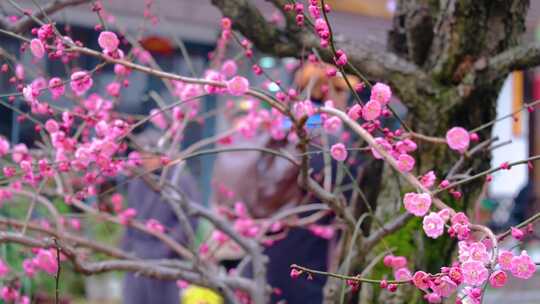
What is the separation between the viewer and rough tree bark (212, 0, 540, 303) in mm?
2305

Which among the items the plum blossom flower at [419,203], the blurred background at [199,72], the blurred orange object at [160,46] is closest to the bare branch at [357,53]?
the plum blossom flower at [419,203]

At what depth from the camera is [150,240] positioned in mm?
4953

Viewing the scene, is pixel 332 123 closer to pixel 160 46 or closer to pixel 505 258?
pixel 505 258

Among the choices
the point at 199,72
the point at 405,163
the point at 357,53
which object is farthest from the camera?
the point at 199,72

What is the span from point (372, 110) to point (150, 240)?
130 inches

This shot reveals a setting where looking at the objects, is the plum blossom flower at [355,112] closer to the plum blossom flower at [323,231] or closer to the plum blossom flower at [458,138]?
the plum blossom flower at [458,138]

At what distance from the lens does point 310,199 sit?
3.87 m

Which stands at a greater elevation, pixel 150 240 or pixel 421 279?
pixel 150 240

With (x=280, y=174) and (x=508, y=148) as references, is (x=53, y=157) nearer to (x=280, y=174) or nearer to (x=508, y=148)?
(x=280, y=174)

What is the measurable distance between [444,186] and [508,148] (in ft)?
37.3

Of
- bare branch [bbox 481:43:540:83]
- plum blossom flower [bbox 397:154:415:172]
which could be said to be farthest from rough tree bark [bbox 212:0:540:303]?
plum blossom flower [bbox 397:154:415:172]

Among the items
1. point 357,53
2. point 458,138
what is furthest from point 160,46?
point 458,138

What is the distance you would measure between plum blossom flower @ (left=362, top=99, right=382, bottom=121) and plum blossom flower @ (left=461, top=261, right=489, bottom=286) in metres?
0.52

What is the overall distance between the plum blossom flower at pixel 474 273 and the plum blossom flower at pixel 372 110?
0.52 m
